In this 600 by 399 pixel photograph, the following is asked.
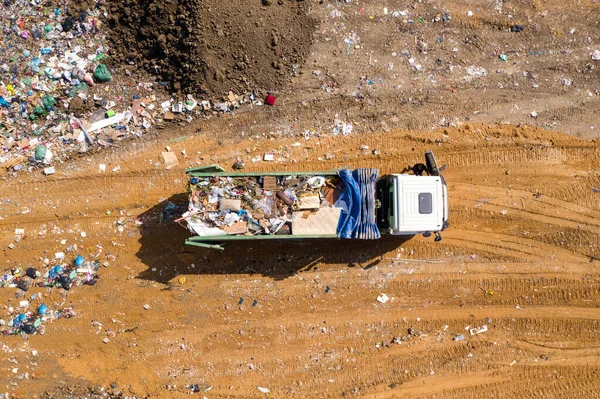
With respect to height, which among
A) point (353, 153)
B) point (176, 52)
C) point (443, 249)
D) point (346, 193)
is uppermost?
point (176, 52)

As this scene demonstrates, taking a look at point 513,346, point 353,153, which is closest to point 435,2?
point 353,153

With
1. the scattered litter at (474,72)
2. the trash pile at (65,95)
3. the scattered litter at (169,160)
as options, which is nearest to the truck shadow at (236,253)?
the scattered litter at (169,160)

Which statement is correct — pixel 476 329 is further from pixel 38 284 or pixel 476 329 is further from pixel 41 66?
pixel 41 66

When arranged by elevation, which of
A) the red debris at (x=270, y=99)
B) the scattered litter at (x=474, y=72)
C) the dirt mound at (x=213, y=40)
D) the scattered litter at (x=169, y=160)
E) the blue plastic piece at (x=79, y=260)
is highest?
the dirt mound at (x=213, y=40)

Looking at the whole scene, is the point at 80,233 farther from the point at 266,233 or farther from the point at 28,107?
the point at 266,233

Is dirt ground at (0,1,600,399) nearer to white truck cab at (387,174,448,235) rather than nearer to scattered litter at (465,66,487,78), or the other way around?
scattered litter at (465,66,487,78)

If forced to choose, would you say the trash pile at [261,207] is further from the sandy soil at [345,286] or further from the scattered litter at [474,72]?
the scattered litter at [474,72]
